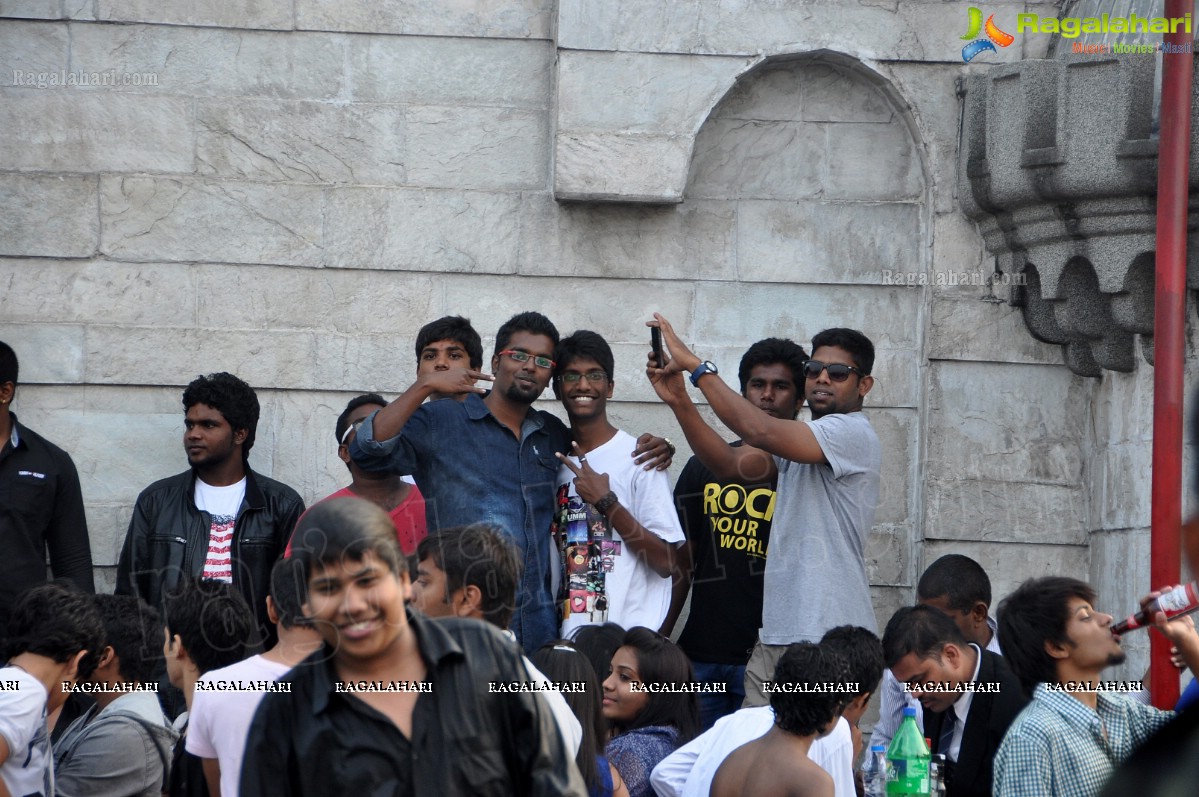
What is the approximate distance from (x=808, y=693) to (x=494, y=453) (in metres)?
1.80

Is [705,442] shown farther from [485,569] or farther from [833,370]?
[485,569]

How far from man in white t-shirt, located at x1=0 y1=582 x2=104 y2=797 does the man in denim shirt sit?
54.5 inches

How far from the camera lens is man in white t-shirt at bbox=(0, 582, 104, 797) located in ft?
14.1

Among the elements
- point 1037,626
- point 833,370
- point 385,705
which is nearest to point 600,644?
point 833,370

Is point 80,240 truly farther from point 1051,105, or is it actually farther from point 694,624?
point 1051,105

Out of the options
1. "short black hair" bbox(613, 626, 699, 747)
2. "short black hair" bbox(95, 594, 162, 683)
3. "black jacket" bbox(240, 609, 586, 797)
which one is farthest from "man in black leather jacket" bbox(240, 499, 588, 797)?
"short black hair" bbox(613, 626, 699, 747)

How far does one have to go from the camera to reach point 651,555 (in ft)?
19.5

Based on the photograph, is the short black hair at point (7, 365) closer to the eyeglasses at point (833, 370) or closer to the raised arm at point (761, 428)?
the raised arm at point (761, 428)

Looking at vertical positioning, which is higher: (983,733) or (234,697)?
(234,697)

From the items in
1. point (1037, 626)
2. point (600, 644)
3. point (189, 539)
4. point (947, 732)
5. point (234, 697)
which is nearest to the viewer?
point (234, 697)

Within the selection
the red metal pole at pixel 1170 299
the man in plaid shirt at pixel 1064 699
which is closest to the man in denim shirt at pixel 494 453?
the man in plaid shirt at pixel 1064 699

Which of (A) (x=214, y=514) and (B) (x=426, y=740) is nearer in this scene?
(B) (x=426, y=740)

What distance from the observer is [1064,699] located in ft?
13.5

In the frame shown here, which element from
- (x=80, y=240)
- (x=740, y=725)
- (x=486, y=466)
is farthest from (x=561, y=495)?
(x=80, y=240)
